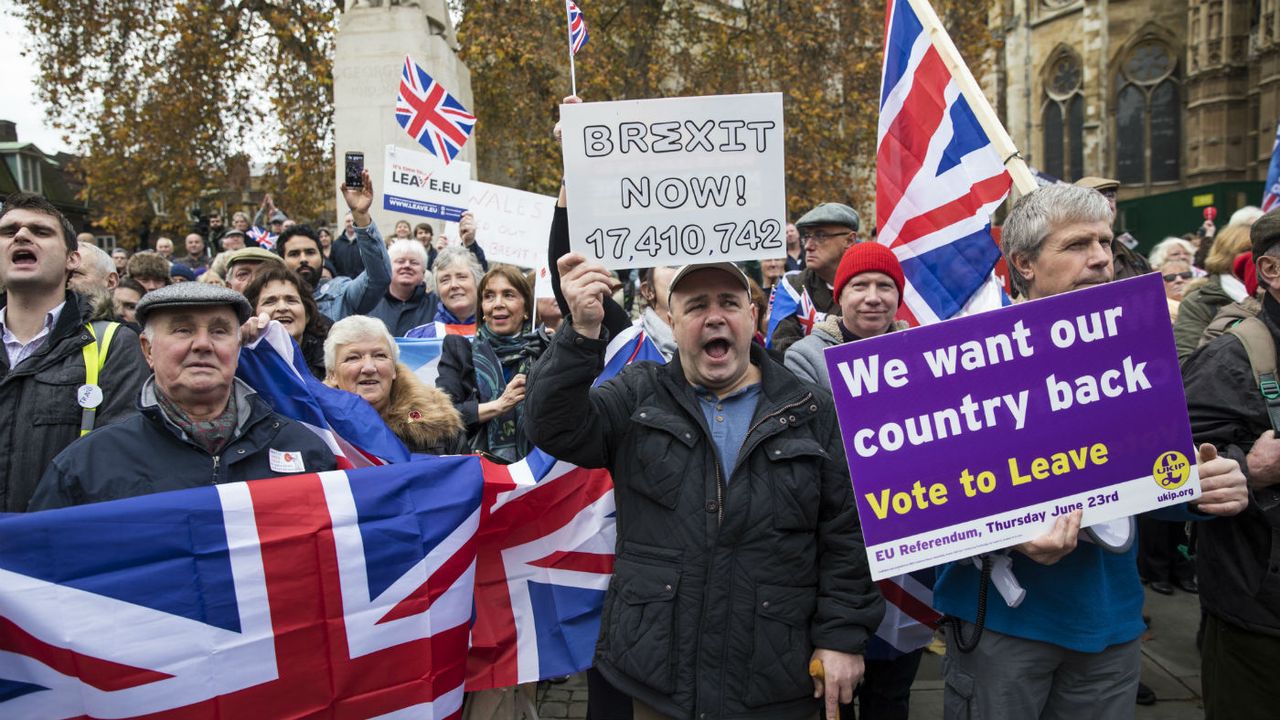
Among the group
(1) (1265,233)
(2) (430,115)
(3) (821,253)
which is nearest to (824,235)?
(3) (821,253)

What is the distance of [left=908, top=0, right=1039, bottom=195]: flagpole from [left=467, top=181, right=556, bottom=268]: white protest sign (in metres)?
4.01

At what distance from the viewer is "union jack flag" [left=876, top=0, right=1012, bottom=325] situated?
155 inches

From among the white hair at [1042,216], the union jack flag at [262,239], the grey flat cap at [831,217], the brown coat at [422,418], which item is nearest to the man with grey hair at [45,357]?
the brown coat at [422,418]

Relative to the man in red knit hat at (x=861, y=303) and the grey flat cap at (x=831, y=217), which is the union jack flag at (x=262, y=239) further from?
the man in red knit hat at (x=861, y=303)

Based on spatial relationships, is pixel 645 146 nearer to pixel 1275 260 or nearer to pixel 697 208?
pixel 697 208

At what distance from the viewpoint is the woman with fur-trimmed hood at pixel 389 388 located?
3512mm

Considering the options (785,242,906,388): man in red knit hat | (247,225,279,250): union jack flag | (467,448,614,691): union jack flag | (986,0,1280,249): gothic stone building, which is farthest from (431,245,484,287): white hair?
(986,0,1280,249): gothic stone building

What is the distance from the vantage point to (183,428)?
2.60 metres

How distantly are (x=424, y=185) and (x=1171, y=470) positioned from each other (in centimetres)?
650

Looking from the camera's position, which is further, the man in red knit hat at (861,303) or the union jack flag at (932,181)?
the union jack flag at (932,181)

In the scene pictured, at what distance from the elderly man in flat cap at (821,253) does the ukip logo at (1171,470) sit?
7.87 ft

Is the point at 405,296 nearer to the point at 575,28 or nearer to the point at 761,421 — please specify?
the point at 575,28

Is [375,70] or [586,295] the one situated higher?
[375,70]

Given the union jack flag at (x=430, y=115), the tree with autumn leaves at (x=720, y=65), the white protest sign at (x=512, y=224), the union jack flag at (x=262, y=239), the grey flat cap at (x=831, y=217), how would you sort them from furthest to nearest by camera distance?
the tree with autumn leaves at (x=720, y=65)
the union jack flag at (x=262, y=239)
the union jack flag at (x=430, y=115)
the white protest sign at (x=512, y=224)
the grey flat cap at (x=831, y=217)
